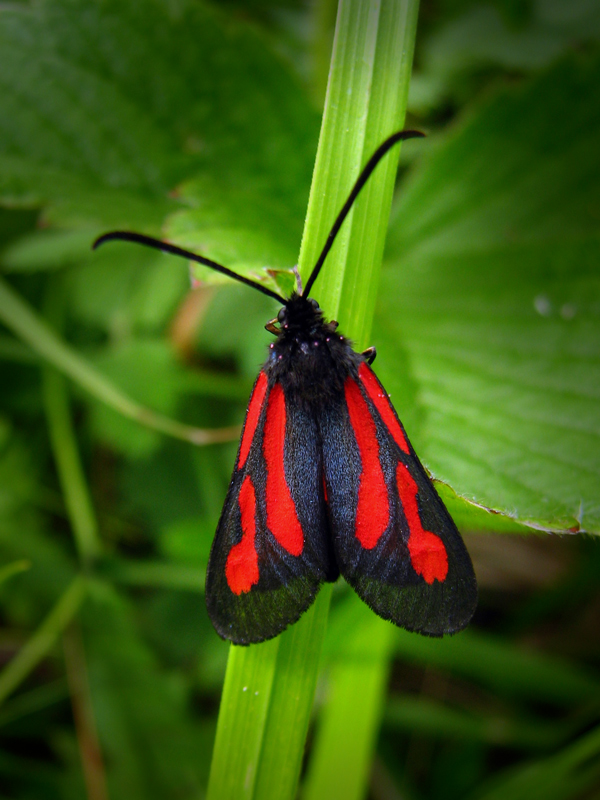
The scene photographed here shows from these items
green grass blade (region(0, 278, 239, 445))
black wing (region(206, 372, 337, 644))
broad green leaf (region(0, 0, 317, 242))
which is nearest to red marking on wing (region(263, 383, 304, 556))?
black wing (region(206, 372, 337, 644))

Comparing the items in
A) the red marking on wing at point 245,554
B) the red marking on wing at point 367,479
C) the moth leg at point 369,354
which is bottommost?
the red marking on wing at point 245,554

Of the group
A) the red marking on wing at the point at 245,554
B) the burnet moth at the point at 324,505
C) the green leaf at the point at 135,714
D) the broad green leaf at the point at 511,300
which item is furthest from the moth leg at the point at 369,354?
the green leaf at the point at 135,714

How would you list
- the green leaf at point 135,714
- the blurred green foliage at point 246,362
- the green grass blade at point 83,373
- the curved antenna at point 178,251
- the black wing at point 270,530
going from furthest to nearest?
1. the green leaf at point 135,714
2. the green grass blade at point 83,373
3. the blurred green foliage at point 246,362
4. the curved antenna at point 178,251
5. the black wing at point 270,530

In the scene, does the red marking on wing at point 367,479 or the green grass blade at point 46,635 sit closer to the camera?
the red marking on wing at point 367,479

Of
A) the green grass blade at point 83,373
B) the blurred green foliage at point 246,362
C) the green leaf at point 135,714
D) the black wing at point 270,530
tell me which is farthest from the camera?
the green leaf at point 135,714

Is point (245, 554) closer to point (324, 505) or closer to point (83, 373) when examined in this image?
point (324, 505)

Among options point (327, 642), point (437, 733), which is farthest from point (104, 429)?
point (437, 733)

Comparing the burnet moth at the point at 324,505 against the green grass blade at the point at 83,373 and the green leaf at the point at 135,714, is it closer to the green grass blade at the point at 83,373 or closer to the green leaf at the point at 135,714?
the green grass blade at the point at 83,373

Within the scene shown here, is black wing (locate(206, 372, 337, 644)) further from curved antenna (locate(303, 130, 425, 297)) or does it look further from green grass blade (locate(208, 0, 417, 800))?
curved antenna (locate(303, 130, 425, 297))
